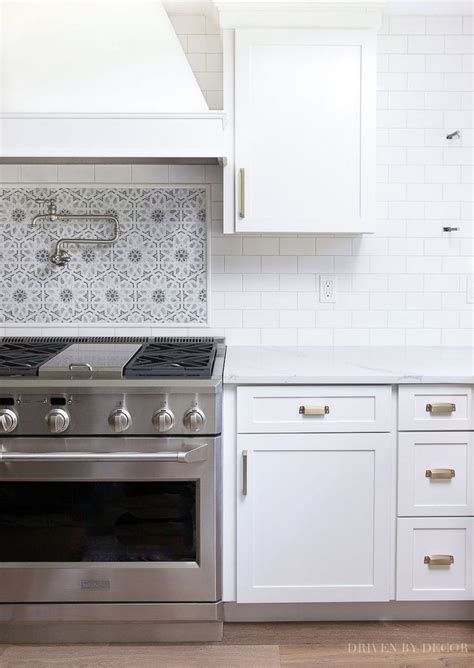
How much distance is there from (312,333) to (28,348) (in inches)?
45.7

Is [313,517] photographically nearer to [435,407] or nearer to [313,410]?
[313,410]

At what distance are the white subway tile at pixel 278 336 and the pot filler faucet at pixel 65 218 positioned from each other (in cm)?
74

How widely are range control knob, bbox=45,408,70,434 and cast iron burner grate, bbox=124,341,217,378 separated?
233mm

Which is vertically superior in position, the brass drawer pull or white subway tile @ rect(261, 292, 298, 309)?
white subway tile @ rect(261, 292, 298, 309)

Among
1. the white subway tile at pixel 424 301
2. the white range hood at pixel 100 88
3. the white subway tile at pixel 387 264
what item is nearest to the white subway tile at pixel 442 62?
the white subway tile at pixel 387 264

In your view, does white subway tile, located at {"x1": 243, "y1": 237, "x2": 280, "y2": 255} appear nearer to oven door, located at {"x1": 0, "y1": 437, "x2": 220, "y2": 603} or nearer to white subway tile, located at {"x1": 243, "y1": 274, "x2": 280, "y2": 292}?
white subway tile, located at {"x1": 243, "y1": 274, "x2": 280, "y2": 292}

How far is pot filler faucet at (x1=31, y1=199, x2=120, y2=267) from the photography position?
290 centimetres

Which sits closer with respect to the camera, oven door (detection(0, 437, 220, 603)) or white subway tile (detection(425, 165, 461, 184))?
oven door (detection(0, 437, 220, 603))

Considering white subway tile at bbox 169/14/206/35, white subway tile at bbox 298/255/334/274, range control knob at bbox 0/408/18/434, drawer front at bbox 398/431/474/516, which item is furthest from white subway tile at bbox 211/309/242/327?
white subway tile at bbox 169/14/206/35

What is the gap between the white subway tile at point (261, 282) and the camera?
297 cm

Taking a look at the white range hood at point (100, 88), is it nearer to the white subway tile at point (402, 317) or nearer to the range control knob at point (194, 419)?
the range control knob at point (194, 419)

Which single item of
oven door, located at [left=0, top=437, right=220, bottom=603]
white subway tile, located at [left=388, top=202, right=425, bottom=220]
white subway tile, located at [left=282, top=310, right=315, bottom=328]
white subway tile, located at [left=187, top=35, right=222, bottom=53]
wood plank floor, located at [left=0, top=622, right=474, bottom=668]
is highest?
white subway tile, located at [left=187, top=35, right=222, bottom=53]

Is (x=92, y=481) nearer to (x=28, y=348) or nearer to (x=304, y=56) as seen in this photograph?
(x=28, y=348)

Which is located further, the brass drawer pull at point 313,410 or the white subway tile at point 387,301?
the white subway tile at point 387,301
